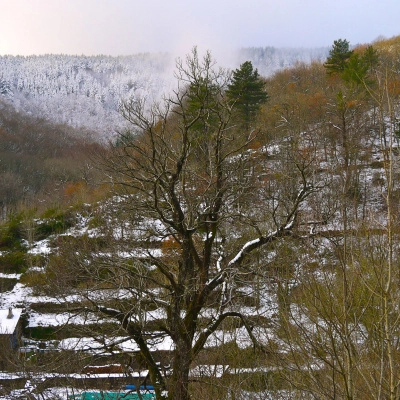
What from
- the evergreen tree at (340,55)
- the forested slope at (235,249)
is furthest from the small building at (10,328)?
the evergreen tree at (340,55)

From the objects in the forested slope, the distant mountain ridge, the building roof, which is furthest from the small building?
the distant mountain ridge

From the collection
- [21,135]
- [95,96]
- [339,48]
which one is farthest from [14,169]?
[95,96]

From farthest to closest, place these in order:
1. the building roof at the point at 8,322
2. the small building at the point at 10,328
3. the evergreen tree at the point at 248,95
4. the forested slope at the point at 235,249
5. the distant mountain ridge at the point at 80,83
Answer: the distant mountain ridge at the point at 80,83, the evergreen tree at the point at 248,95, the building roof at the point at 8,322, the small building at the point at 10,328, the forested slope at the point at 235,249

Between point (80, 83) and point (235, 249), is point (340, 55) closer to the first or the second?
point (235, 249)

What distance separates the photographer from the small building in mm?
17281

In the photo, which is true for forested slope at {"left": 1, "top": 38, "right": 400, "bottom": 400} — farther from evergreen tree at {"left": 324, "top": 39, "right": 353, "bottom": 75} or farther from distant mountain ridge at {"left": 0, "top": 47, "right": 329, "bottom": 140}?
distant mountain ridge at {"left": 0, "top": 47, "right": 329, "bottom": 140}

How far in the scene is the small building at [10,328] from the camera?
680 inches

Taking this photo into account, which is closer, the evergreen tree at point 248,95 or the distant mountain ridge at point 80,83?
the evergreen tree at point 248,95

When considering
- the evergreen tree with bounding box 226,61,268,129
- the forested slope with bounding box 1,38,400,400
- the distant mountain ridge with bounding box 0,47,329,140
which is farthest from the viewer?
the distant mountain ridge with bounding box 0,47,329,140

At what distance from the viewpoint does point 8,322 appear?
18594mm

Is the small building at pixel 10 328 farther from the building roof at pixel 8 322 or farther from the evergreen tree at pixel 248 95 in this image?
the evergreen tree at pixel 248 95

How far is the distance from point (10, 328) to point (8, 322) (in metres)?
0.59

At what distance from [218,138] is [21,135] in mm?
74004

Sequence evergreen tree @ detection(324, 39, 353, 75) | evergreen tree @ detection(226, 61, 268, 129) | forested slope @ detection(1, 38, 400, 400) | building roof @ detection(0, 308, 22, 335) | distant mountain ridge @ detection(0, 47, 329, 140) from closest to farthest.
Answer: forested slope @ detection(1, 38, 400, 400), building roof @ detection(0, 308, 22, 335), evergreen tree @ detection(226, 61, 268, 129), evergreen tree @ detection(324, 39, 353, 75), distant mountain ridge @ detection(0, 47, 329, 140)
